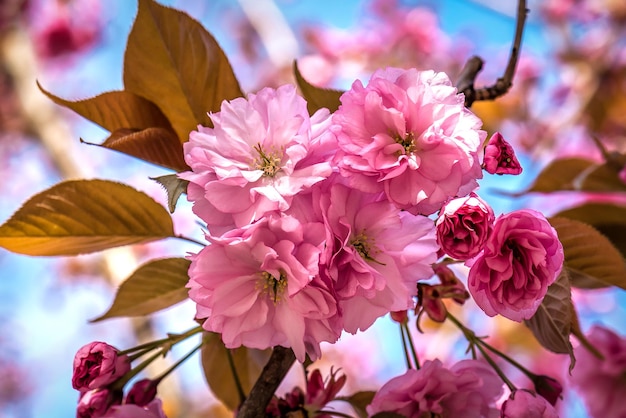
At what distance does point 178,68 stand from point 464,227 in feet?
1.21

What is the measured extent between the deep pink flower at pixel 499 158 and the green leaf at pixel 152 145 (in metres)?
0.29

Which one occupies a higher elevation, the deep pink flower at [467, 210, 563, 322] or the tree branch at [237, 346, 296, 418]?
the deep pink flower at [467, 210, 563, 322]

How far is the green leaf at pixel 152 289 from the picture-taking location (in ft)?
2.09

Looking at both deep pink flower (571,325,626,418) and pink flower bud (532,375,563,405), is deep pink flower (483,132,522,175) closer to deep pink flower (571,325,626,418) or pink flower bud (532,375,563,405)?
pink flower bud (532,375,563,405)

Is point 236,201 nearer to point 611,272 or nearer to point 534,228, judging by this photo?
point 534,228

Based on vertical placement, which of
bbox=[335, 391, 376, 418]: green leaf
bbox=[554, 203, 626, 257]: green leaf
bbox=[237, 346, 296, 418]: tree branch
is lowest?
bbox=[554, 203, 626, 257]: green leaf

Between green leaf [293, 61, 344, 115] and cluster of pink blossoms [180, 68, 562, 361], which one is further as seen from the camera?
green leaf [293, 61, 344, 115]

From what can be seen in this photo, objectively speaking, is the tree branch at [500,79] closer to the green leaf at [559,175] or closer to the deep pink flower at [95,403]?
the green leaf at [559,175]

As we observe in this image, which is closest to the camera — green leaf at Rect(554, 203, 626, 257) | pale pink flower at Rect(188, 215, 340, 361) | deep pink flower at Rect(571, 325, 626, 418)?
pale pink flower at Rect(188, 215, 340, 361)

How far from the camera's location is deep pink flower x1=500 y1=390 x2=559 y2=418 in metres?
0.51

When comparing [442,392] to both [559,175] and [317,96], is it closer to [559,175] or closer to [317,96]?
[317,96]

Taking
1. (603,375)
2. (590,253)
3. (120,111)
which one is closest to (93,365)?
(120,111)

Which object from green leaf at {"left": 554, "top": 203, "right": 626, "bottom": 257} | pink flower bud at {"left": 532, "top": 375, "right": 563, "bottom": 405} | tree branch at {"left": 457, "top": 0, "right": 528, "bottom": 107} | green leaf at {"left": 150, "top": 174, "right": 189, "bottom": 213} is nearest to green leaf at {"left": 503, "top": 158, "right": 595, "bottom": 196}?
green leaf at {"left": 554, "top": 203, "right": 626, "bottom": 257}

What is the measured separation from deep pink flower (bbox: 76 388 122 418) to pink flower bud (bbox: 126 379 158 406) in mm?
22
